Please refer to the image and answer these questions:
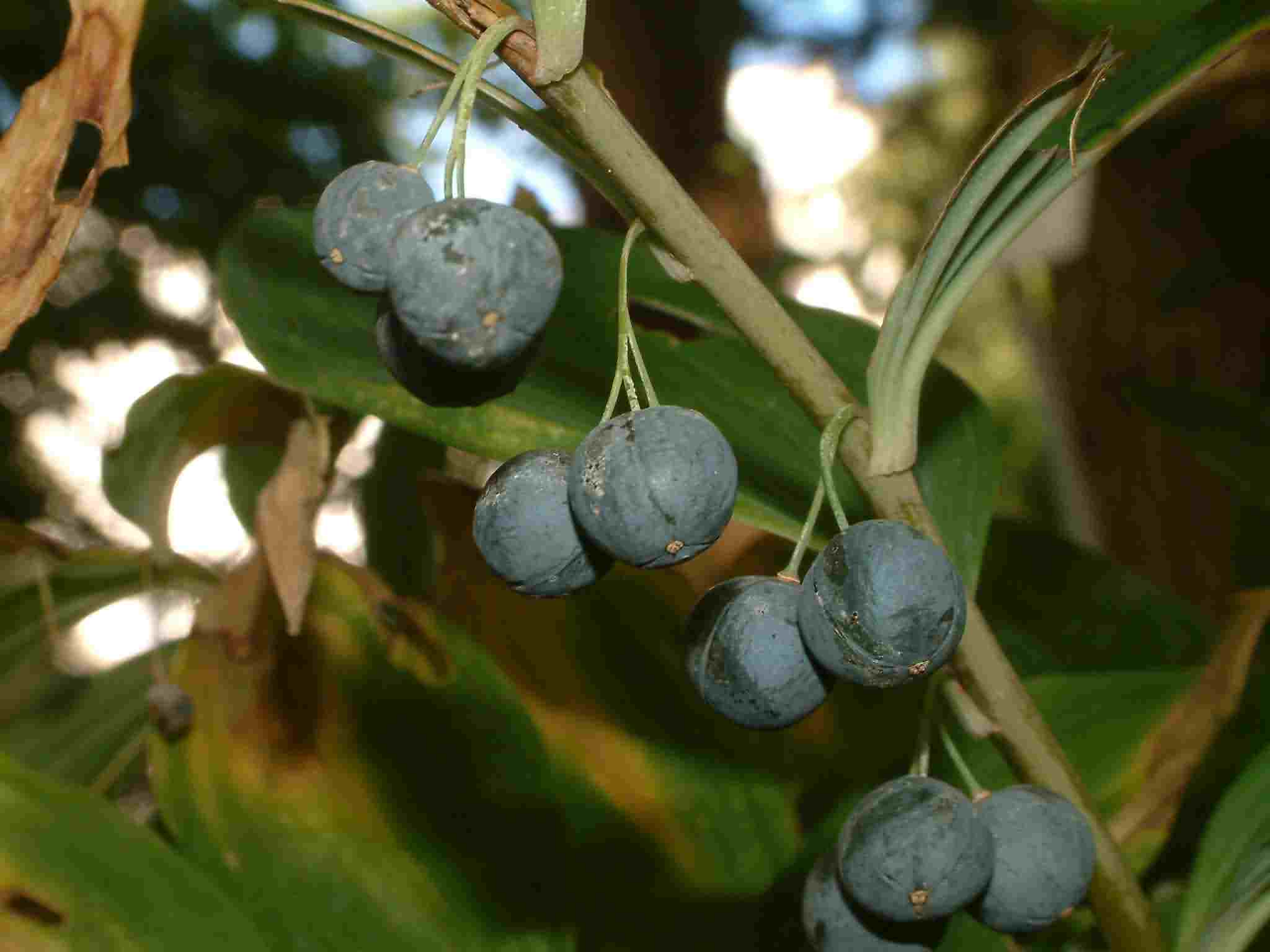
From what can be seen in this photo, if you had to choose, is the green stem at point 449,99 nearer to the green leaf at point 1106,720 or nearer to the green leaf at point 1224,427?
the green leaf at point 1106,720

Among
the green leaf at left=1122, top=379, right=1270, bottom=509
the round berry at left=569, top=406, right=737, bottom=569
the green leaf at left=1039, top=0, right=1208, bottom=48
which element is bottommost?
the round berry at left=569, top=406, right=737, bottom=569

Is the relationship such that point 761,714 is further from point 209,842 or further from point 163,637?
point 163,637

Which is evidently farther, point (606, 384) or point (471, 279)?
point (606, 384)

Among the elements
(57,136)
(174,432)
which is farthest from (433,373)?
(174,432)

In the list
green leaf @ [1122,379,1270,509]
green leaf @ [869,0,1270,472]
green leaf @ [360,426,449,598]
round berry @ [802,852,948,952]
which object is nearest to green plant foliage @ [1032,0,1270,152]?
green leaf @ [869,0,1270,472]

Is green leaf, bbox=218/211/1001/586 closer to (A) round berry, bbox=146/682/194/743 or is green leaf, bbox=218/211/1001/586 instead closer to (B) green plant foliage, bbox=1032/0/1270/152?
(B) green plant foliage, bbox=1032/0/1270/152

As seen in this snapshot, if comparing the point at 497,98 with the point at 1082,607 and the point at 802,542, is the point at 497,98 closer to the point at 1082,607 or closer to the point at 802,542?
the point at 802,542
